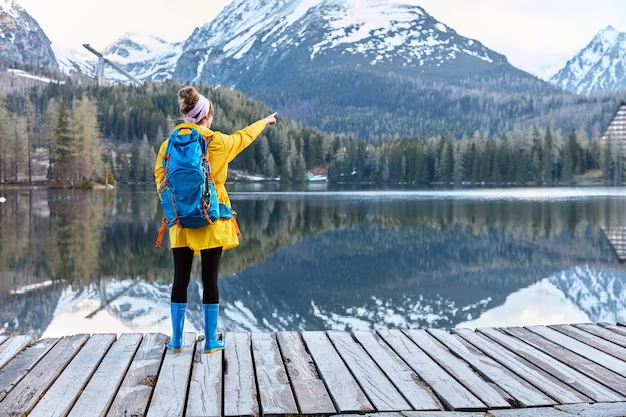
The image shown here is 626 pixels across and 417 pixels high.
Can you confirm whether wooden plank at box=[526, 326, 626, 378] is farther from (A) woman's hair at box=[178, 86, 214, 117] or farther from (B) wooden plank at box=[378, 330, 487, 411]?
(A) woman's hair at box=[178, 86, 214, 117]

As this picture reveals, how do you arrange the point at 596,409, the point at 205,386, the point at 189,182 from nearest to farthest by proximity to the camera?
the point at 596,409 → the point at 205,386 → the point at 189,182

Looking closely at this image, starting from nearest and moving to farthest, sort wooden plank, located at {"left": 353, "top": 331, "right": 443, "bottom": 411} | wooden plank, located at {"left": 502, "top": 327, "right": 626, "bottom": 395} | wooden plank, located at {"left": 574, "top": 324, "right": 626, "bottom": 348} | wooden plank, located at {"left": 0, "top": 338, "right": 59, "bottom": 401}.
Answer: wooden plank, located at {"left": 353, "top": 331, "right": 443, "bottom": 411}
wooden plank, located at {"left": 0, "top": 338, "right": 59, "bottom": 401}
wooden plank, located at {"left": 502, "top": 327, "right": 626, "bottom": 395}
wooden plank, located at {"left": 574, "top": 324, "right": 626, "bottom": 348}

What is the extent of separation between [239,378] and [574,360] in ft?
9.95

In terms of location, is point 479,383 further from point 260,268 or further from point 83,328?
point 260,268

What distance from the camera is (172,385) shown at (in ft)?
15.4

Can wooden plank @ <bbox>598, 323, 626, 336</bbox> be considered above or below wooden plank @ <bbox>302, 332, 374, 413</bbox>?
below

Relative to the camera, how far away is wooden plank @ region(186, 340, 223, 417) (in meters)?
4.23

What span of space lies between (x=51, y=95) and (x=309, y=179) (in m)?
84.5

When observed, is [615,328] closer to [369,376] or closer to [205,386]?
[369,376]

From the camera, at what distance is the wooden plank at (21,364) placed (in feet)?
15.4

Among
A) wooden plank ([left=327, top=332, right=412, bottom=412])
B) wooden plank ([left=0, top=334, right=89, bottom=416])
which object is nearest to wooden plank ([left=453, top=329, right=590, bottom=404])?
wooden plank ([left=327, top=332, right=412, bottom=412])

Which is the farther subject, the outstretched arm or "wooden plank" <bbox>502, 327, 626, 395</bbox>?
the outstretched arm

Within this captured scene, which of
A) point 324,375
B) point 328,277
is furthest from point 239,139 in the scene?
point 328,277

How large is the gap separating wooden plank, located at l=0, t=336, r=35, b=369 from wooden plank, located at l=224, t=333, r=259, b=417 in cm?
191
